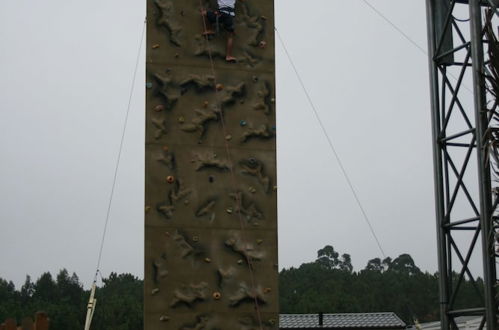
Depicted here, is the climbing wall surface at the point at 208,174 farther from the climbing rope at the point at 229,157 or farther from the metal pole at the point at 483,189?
the metal pole at the point at 483,189

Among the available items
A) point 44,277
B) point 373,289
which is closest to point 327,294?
point 373,289

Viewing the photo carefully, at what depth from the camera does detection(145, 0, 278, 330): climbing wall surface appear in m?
9.73

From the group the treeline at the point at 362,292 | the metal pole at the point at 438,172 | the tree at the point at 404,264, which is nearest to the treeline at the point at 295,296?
the treeline at the point at 362,292

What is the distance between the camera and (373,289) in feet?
140

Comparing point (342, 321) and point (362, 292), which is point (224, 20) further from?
point (362, 292)

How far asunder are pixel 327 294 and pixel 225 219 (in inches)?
1185

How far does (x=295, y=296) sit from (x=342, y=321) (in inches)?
649

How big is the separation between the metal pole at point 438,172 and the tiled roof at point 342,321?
10886 millimetres

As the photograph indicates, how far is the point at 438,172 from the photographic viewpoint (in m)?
11.6

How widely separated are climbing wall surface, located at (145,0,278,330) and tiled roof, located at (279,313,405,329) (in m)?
12.2

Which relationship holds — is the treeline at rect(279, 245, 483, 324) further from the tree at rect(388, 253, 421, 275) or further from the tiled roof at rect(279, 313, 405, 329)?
the tiled roof at rect(279, 313, 405, 329)

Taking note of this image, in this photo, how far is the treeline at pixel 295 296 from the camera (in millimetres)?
34000

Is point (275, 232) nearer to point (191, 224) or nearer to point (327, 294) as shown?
point (191, 224)

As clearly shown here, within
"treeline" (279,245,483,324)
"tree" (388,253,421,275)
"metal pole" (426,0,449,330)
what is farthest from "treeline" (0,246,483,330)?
"metal pole" (426,0,449,330)
